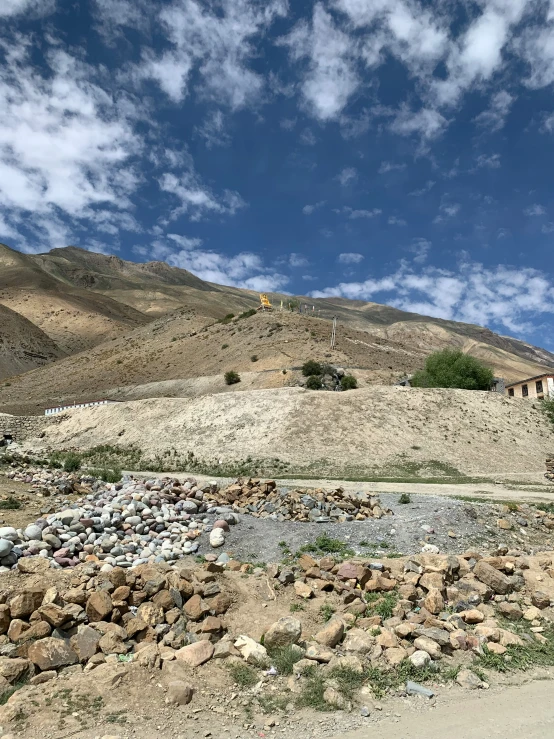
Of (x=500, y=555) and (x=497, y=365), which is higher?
(x=497, y=365)

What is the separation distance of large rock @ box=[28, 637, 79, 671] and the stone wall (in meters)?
47.0

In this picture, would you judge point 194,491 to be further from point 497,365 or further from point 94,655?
point 497,365

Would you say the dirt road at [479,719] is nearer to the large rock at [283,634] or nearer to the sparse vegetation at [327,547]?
the large rock at [283,634]

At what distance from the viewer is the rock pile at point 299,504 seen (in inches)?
629

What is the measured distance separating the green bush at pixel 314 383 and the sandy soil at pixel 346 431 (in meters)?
4.24

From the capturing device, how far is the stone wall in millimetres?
49584

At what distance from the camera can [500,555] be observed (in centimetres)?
1245

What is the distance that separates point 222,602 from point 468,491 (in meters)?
18.2

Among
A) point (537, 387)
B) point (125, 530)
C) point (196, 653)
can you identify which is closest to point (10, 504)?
point (125, 530)

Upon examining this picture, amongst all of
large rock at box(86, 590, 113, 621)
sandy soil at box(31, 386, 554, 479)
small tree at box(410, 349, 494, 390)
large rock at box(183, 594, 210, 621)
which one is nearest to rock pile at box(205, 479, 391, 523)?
large rock at box(183, 594, 210, 621)

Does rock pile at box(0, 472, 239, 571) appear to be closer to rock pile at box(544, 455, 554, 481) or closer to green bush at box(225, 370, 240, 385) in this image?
rock pile at box(544, 455, 554, 481)

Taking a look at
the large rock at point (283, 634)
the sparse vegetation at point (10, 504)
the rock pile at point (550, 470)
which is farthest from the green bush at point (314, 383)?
the large rock at point (283, 634)

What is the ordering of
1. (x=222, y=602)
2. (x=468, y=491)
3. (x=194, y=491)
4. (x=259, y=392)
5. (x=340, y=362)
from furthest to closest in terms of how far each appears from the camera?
(x=340, y=362) → (x=259, y=392) → (x=468, y=491) → (x=194, y=491) → (x=222, y=602)

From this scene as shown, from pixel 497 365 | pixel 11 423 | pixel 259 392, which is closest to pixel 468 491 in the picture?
pixel 259 392
